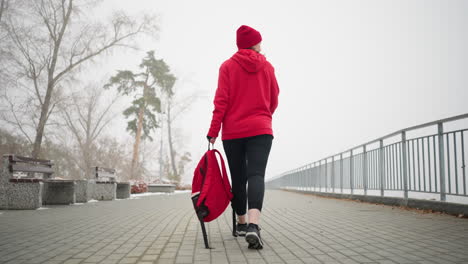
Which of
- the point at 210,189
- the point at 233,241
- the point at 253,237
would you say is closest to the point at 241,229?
the point at 233,241

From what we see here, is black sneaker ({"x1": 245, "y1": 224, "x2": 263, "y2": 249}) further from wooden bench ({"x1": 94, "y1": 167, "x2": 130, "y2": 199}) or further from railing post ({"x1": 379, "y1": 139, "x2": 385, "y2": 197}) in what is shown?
wooden bench ({"x1": 94, "y1": 167, "x2": 130, "y2": 199})

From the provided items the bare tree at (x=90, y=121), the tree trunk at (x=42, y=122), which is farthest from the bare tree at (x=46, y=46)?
the bare tree at (x=90, y=121)

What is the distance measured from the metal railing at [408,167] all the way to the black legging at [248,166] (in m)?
3.87

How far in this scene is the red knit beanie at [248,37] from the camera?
13.8 feet

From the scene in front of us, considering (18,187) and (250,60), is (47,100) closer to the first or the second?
(18,187)

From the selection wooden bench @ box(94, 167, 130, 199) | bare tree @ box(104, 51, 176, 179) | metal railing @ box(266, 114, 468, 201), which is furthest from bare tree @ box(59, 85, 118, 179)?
metal railing @ box(266, 114, 468, 201)

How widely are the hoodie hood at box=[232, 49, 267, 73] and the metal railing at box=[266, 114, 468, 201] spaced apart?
12.7 feet

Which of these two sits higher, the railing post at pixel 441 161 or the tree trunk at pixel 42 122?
the tree trunk at pixel 42 122

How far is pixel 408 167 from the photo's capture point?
8164 millimetres

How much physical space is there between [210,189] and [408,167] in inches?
223

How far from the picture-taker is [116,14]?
2011 centimetres

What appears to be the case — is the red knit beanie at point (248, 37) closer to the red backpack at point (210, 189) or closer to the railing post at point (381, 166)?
the red backpack at point (210, 189)

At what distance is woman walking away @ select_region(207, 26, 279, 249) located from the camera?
387cm

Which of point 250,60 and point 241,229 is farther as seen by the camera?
point 241,229
